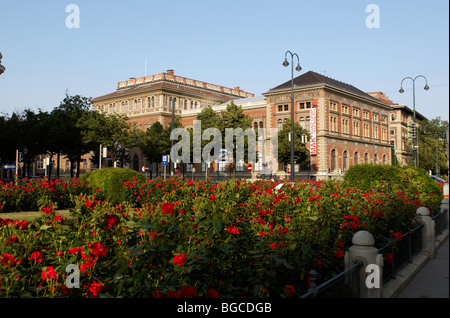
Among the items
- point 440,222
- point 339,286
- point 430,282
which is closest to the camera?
point 339,286

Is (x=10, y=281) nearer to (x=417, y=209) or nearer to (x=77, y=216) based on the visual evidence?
(x=77, y=216)

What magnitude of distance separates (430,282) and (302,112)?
50993 mm

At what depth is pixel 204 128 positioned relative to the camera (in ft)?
171

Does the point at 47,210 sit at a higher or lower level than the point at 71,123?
lower

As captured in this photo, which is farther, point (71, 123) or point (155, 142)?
point (155, 142)

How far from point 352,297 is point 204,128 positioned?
4700 centimetres

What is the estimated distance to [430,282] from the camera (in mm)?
8453

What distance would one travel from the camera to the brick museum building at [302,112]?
185 ft

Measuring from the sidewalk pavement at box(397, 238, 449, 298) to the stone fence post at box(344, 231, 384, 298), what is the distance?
4.96 ft

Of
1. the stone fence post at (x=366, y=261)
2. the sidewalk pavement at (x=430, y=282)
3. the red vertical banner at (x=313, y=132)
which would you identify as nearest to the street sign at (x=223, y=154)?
the red vertical banner at (x=313, y=132)

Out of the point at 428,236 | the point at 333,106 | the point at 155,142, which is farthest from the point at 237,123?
the point at 428,236

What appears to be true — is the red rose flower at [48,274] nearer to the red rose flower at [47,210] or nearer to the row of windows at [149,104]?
the red rose flower at [47,210]

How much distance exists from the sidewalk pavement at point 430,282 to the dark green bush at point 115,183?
1217cm

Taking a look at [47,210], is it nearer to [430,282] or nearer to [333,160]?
[430,282]
